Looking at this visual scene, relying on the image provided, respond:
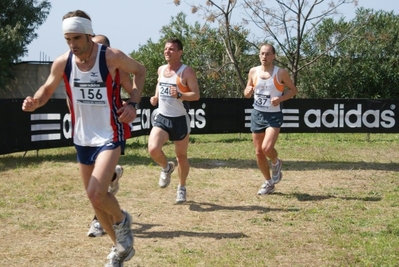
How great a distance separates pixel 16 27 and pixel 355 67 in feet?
57.8

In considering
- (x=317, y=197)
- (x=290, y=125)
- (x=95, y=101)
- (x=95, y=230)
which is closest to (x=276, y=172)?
(x=317, y=197)

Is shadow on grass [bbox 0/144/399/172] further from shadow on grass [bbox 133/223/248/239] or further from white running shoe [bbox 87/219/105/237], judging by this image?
white running shoe [bbox 87/219/105/237]

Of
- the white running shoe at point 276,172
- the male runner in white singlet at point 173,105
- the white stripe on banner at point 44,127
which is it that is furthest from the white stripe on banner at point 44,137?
the white running shoe at point 276,172

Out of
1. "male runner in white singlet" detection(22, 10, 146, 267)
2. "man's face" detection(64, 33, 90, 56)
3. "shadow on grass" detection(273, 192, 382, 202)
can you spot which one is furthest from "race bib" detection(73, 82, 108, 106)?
"shadow on grass" detection(273, 192, 382, 202)

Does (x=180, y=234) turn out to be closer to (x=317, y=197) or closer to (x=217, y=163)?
(x=317, y=197)

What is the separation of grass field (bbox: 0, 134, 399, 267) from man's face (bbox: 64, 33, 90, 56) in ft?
6.31

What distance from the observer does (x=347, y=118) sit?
1861 cm

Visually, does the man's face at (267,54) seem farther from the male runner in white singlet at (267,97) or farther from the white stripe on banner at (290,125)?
Answer: the white stripe on banner at (290,125)

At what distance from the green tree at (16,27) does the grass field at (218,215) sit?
66.9 feet

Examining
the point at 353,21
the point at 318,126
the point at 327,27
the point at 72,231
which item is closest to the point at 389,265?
the point at 72,231

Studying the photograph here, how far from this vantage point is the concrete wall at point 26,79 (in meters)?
34.6

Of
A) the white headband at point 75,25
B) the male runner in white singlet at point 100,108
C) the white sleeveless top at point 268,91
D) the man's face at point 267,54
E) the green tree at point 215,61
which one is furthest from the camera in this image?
the green tree at point 215,61

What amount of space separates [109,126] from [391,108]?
14.2m

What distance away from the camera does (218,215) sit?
26.7ft
